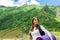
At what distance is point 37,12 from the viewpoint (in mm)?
2283

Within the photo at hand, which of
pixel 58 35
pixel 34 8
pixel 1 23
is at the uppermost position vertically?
pixel 34 8

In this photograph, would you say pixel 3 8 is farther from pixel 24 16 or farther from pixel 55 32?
pixel 55 32

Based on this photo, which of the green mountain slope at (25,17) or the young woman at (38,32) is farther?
the green mountain slope at (25,17)

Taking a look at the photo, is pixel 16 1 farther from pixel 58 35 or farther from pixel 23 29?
pixel 58 35

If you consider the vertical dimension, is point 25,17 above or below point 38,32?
above

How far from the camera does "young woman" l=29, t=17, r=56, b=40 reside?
6.93 ft

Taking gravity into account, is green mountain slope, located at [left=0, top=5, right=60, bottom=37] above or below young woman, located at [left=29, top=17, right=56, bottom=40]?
above

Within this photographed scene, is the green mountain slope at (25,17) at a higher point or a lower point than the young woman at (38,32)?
higher

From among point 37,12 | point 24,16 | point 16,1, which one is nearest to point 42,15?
point 37,12

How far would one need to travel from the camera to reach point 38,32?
217cm

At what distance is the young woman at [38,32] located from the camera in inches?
83.1

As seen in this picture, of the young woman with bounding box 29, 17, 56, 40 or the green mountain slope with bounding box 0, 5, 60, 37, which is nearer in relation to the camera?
the young woman with bounding box 29, 17, 56, 40

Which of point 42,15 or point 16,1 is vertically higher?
point 16,1

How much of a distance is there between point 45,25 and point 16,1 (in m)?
0.45
